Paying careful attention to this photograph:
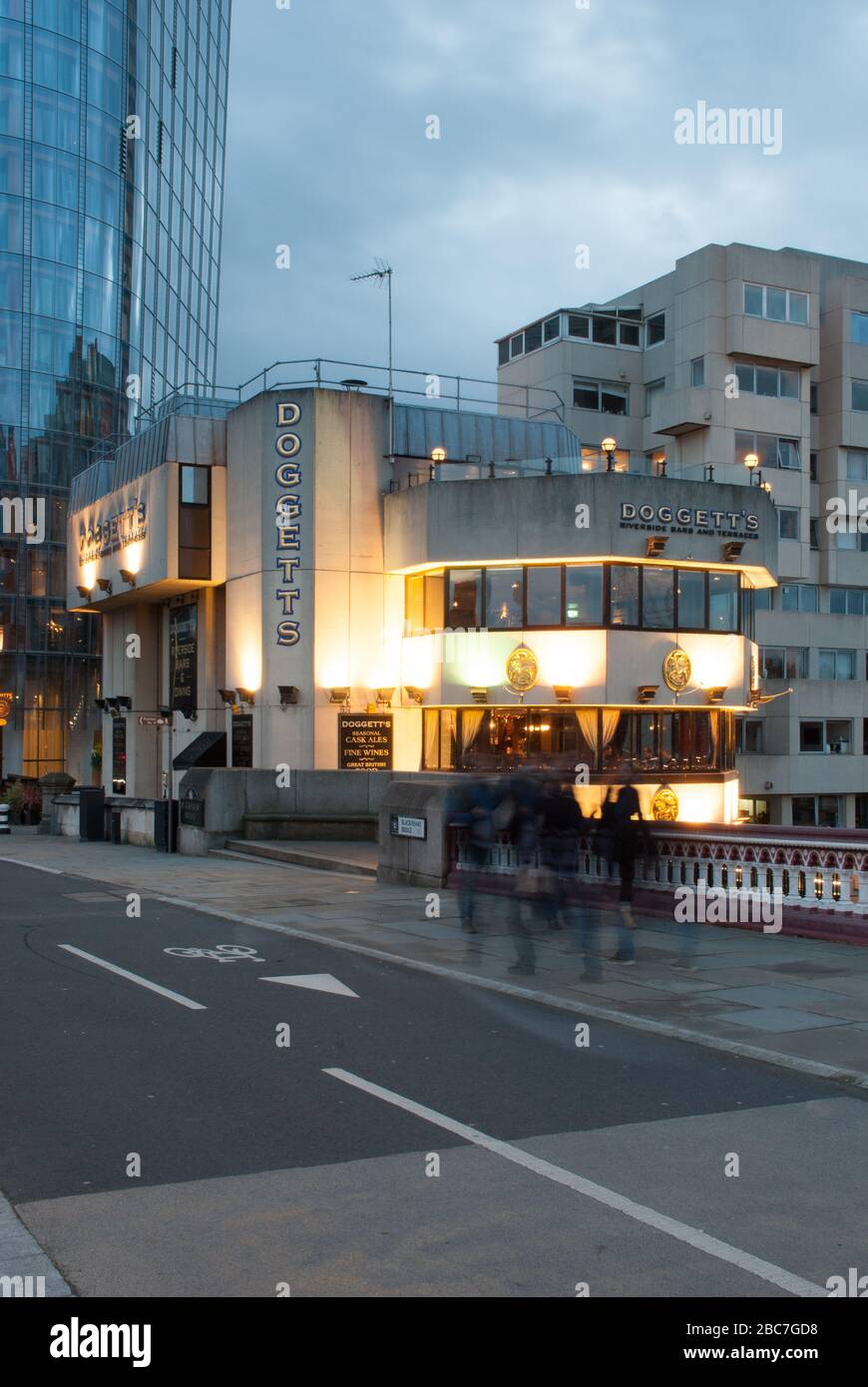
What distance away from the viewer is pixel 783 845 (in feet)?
49.2

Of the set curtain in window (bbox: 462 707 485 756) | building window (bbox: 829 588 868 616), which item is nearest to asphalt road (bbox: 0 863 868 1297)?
curtain in window (bbox: 462 707 485 756)

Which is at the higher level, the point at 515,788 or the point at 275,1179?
the point at 515,788

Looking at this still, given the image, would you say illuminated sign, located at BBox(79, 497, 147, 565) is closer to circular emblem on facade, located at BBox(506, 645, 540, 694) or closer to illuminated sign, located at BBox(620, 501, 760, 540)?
circular emblem on facade, located at BBox(506, 645, 540, 694)

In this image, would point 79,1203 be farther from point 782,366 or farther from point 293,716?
point 782,366

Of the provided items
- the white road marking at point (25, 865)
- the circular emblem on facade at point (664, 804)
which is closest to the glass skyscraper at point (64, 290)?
the white road marking at point (25, 865)

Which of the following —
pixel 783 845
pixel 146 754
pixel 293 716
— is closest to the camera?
pixel 783 845

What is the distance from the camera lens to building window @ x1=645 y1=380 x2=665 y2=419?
49.9 metres

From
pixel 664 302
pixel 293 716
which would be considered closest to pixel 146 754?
pixel 293 716

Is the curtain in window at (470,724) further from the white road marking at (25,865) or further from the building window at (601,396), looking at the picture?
the building window at (601,396)

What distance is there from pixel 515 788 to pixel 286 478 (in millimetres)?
16702

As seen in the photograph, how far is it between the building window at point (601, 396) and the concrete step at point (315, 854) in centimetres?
2707

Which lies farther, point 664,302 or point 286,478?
point 664,302

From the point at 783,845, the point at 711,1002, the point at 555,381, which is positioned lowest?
the point at 711,1002

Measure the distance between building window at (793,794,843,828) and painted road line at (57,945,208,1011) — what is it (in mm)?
39146
